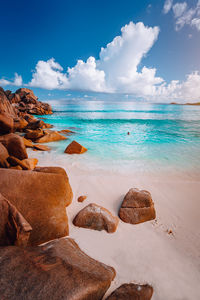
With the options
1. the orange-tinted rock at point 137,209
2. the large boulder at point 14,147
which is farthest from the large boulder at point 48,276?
the large boulder at point 14,147

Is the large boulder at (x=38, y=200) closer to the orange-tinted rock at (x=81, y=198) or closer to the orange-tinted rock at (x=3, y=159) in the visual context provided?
the orange-tinted rock at (x=81, y=198)

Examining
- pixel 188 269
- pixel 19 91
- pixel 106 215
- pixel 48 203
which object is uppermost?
pixel 19 91

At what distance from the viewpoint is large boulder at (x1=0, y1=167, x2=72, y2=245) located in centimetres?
237

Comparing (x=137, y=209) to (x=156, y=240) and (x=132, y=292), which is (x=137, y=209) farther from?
(x=132, y=292)

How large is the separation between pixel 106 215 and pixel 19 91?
2100 inches

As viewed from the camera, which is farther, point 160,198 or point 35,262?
point 160,198

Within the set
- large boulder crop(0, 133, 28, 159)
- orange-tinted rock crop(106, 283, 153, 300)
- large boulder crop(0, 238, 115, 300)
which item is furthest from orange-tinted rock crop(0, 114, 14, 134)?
orange-tinted rock crop(106, 283, 153, 300)

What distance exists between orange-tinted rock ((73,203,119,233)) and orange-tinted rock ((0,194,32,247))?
1187mm

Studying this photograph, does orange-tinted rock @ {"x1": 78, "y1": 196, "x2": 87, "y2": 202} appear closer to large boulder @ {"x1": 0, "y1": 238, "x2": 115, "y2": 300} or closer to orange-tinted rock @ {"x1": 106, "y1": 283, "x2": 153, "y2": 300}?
large boulder @ {"x1": 0, "y1": 238, "x2": 115, "y2": 300}

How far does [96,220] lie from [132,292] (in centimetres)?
126

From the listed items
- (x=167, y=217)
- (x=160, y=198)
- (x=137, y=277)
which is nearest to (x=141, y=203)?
(x=167, y=217)

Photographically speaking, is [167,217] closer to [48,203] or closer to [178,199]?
[178,199]

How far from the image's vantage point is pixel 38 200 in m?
2.62

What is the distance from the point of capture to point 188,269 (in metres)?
2.15
